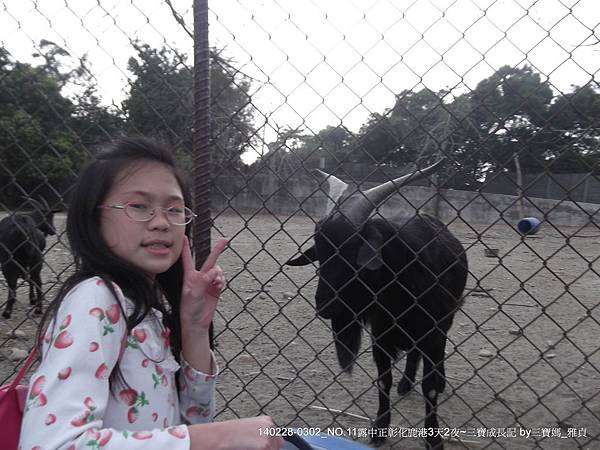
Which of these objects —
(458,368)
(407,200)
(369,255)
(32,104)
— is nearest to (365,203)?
(369,255)

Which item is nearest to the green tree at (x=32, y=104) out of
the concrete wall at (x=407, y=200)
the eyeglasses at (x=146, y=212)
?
the concrete wall at (x=407, y=200)

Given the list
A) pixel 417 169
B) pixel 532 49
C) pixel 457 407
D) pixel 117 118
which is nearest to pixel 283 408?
pixel 457 407

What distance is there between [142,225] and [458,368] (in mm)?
3735

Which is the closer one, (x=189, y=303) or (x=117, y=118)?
(x=189, y=303)

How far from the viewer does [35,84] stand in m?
2.36

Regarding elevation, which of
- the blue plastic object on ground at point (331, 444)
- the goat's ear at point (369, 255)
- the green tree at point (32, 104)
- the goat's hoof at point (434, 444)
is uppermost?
the green tree at point (32, 104)

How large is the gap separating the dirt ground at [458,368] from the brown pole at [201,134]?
389 mm

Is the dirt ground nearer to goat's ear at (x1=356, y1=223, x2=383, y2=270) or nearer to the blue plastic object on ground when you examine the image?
goat's ear at (x1=356, y1=223, x2=383, y2=270)

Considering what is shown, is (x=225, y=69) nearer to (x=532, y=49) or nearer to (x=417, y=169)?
(x=417, y=169)

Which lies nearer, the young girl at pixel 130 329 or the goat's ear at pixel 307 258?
the young girl at pixel 130 329

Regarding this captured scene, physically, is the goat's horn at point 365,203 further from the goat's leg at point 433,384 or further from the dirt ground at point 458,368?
the goat's leg at point 433,384

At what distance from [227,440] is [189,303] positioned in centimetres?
49

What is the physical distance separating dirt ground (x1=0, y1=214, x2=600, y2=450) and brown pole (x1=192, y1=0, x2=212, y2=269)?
0.39 meters

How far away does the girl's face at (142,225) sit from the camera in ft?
4.70
